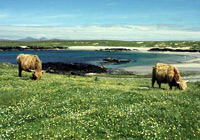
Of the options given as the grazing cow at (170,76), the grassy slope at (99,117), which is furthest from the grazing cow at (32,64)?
the grazing cow at (170,76)

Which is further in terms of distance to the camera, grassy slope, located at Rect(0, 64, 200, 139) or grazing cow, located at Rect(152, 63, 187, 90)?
grazing cow, located at Rect(152, 63, 187, 90)

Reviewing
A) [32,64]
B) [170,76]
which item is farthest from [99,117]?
[32,64]

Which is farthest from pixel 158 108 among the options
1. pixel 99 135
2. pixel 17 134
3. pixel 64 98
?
pixel 17 134

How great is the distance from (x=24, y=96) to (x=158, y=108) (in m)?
12.7

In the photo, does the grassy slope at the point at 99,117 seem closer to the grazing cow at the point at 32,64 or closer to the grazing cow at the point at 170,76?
the grazing cow at the point at 170,76

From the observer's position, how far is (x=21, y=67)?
3478 cm

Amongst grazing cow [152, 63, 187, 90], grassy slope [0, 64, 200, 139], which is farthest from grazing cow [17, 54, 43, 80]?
grazing cow [152, 63, 187, 90]

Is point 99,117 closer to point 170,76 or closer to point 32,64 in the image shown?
point 170,76

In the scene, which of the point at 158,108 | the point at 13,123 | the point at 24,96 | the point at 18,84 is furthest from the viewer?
the point at 18,84

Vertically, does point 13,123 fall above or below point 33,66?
below

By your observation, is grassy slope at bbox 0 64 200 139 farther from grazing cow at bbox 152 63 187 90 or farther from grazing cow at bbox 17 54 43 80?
grazing cow at bbox 17 54 43 80

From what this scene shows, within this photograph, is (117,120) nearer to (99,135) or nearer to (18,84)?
(99,135)

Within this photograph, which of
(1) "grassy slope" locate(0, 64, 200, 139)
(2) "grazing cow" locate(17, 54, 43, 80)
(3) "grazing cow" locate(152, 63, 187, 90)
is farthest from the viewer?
(2) "grazing cow" locate(17, 54, 43, 80)

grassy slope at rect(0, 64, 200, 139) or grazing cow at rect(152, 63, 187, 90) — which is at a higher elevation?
grazing cow at rect(152, 63, 187, 90)
